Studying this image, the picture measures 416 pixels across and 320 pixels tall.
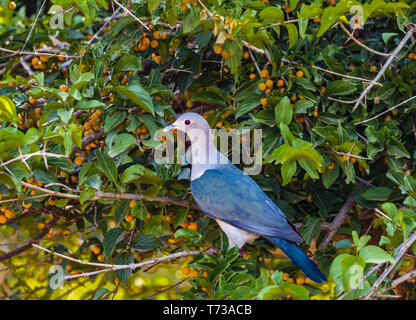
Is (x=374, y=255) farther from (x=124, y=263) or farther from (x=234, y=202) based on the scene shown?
(x=124, y=263)

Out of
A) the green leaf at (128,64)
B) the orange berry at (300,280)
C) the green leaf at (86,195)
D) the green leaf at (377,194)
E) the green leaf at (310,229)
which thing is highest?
the green leaf at (128,64)

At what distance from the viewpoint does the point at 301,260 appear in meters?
2.01

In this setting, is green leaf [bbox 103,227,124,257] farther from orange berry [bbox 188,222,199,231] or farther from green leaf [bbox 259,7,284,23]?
green leaf [bbox 259,7,284,23]

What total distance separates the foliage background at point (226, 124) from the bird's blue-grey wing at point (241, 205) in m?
0.11

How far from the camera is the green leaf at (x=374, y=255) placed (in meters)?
1.48

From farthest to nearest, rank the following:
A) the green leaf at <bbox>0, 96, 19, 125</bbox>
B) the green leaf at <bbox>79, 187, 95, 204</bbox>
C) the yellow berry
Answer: the yellow berry
the green leaf at <bbox>79, 187, 95, 204</bbox>
the green leaf at <bbox>0, 96, 19, 125</bbox>

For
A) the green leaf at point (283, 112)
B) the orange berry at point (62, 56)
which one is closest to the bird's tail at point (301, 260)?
the green leaf at point (283, 112)

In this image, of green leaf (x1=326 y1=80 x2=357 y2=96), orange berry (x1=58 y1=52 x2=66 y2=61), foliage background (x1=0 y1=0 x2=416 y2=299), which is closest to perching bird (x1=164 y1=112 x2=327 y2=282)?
foliage background (x1=0 y1=0 x2=416 y2=299)

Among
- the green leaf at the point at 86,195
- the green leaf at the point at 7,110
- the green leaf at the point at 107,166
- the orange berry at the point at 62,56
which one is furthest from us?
the orange berry at the point at 62,56

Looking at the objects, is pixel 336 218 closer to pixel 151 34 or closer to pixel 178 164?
pixel 178 164

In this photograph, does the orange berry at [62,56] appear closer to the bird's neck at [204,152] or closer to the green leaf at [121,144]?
the green leaf at [121,144]

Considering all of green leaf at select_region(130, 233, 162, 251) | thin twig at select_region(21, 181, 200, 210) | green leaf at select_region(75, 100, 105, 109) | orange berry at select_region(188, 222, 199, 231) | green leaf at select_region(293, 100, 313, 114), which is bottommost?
green leaf at select_region(130, 233, 162, 251)

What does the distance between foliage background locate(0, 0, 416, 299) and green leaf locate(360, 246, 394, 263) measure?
0.33 ft

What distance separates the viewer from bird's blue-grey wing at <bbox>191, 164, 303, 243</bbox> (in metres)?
2.06
